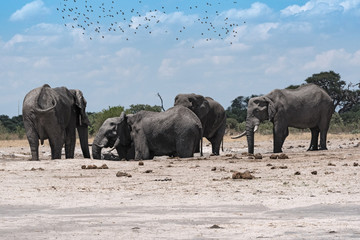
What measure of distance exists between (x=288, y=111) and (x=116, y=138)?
6.04m

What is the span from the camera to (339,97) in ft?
227

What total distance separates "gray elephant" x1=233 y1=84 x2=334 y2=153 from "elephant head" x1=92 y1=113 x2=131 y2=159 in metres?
4.59

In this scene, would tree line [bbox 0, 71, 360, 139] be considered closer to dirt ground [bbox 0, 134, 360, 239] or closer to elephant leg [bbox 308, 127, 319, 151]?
elephant leg [bbox 308, 127, 319, 151]

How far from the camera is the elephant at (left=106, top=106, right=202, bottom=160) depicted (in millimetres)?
21953

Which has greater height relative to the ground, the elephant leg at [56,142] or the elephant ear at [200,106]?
the elephant ear at [200,106]

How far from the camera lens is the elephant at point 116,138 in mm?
23172

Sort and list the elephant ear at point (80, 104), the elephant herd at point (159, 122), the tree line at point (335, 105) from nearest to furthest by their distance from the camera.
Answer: the elephant herd at point (159, 122), the elephant ear at point (80, 104), the tree line at point (335, 105)

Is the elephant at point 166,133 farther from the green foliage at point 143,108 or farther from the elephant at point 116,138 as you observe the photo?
the green foliage at point 143,108

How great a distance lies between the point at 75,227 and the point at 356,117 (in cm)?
5314

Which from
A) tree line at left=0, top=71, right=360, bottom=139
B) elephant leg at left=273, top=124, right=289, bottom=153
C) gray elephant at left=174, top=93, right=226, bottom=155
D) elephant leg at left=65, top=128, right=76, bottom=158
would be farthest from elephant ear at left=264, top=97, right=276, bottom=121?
tree line at left=0, top=71, right=360, bottom=139

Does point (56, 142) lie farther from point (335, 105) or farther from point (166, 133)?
point (335, 105)

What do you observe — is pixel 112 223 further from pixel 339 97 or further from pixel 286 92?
pixel 339 97

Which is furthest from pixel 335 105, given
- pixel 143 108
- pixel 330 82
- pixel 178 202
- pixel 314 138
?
pixel 178 202

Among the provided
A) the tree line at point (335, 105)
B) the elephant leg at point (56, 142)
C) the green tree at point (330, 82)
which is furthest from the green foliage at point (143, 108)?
the elephant leg at point (56, 142)
